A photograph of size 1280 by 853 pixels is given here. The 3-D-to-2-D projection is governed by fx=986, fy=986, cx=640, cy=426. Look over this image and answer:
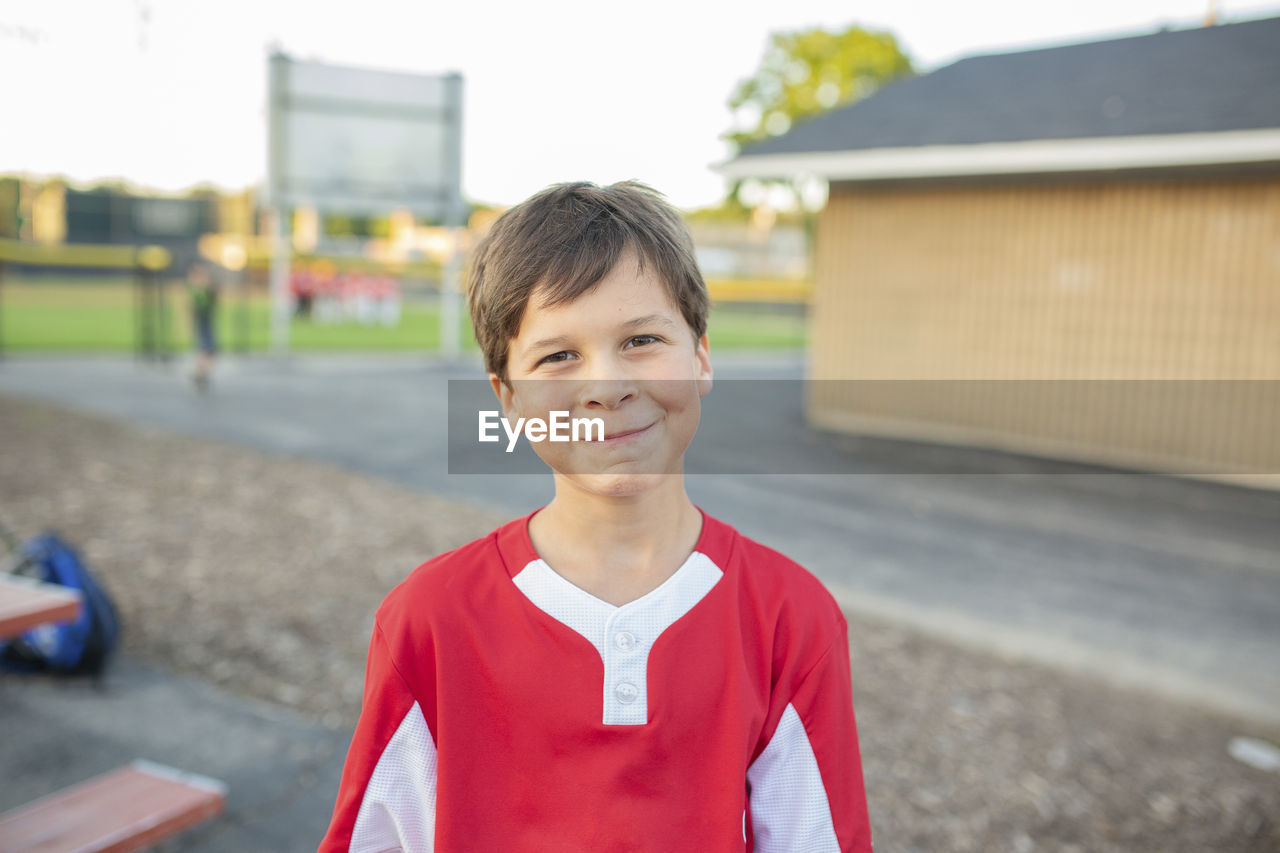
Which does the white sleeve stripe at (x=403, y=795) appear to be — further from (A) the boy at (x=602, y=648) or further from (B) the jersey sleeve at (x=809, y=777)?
(B) the jersey sleeve at (x=809, y=777)

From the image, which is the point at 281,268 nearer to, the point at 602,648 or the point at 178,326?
the point at 178,326

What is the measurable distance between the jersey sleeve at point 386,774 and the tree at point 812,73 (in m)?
40.4

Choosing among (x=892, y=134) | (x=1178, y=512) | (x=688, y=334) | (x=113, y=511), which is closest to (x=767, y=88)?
(x=892, y=134)

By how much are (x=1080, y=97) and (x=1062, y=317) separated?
2.40 m

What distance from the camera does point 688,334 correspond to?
4.75 feet

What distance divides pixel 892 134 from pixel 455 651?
10913 mm

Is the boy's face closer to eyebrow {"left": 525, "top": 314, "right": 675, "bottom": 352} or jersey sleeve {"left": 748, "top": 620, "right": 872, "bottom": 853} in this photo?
eyebrow {"left": 525, "top": 314, "right": 675, "bottom": 352}

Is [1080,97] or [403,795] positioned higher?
[1080,97]

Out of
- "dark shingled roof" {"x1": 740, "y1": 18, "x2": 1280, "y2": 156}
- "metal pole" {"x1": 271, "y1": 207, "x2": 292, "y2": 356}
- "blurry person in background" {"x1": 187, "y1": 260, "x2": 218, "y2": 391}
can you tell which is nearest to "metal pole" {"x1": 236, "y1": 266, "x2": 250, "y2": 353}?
"metal pole" {"x1": 271, "y1": 207, "x2": 292, "y2": 356}

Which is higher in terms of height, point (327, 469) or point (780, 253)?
point (780, 253)

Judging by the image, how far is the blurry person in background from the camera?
1259cm

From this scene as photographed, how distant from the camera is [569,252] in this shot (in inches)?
55.0

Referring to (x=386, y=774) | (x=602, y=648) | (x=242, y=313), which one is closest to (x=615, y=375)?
(x=602, y=648)

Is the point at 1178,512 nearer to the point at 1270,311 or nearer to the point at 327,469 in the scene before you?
the point at 1270,311
